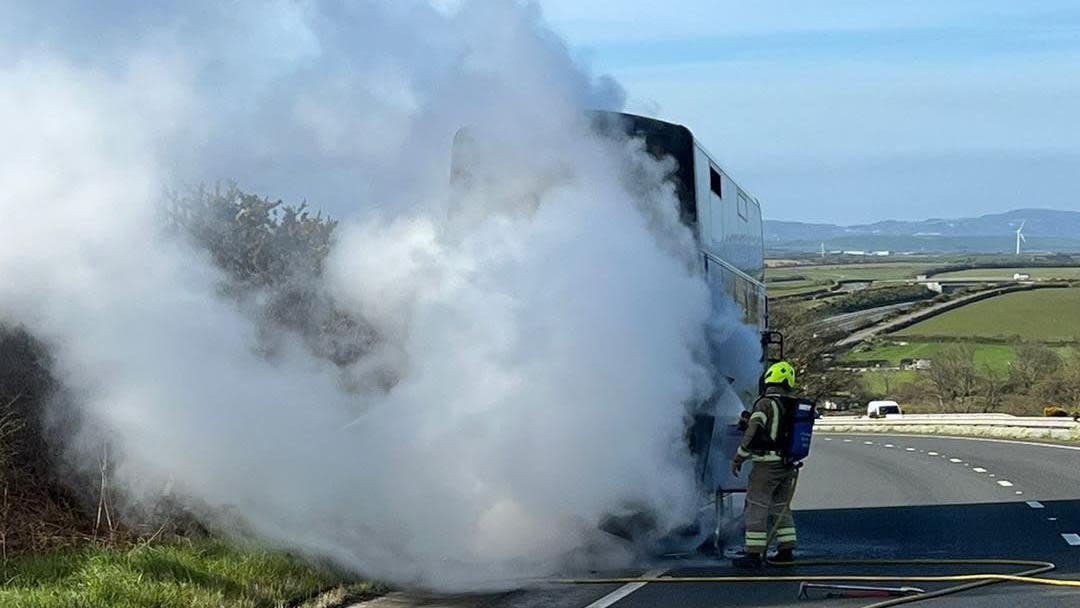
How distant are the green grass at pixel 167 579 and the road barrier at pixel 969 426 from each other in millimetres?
31468

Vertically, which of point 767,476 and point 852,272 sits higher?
point 852,272

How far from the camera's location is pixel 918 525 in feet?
59.8

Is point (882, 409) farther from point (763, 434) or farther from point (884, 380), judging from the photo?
point (763, 434)

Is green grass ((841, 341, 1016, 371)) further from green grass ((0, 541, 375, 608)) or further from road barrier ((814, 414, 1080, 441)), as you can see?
green grass ((0, 541, 375, 608))

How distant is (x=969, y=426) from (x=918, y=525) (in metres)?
31.4

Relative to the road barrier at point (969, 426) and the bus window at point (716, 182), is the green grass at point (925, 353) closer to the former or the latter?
the road barrier at point (969, 426)

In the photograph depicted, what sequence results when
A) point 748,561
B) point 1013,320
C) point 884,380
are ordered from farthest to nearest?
point 1013,320 → point 884,380 → point 748,561

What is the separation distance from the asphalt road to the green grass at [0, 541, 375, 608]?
0.79m

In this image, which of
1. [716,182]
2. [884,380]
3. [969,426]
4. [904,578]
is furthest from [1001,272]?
[904,578]

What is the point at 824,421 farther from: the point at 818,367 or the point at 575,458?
the point at 575,458

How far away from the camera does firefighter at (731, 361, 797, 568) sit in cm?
1402

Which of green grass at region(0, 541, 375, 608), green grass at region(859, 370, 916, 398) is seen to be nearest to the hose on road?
green grass at region(0, 541, 375, 608)

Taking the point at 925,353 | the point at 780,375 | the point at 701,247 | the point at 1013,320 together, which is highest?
the point at 1013,320

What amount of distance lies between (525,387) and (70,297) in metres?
3.46
